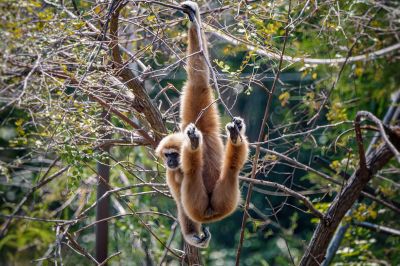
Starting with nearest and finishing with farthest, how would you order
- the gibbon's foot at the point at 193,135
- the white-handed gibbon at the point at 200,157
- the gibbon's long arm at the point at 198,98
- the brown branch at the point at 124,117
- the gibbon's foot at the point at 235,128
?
the gibbon's foot at the point at 235,128, the gibbon's foot at the point at 193,135, the white-handed gibbon at the point at 200,157, the brown branch at the point at 124,117, the gibbon's long arm at the point at 198,98

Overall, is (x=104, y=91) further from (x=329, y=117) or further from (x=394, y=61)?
(x=394, y=61)

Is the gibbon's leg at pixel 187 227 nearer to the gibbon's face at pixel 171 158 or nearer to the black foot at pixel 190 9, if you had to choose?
the gibbon's face at pixel 171 158

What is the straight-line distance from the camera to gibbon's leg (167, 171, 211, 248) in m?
5.26

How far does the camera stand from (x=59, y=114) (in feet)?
16.5

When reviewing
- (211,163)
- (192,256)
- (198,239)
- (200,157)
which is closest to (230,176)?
(200,157)

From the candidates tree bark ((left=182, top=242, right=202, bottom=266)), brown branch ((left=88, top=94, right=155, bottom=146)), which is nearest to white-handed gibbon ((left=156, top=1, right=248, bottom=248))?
tree bark ((left=182, top=242, right=202, bottom=266))

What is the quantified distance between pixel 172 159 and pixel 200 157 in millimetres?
304

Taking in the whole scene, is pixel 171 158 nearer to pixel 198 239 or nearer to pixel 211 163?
pixel 211 163

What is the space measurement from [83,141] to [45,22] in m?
1.09

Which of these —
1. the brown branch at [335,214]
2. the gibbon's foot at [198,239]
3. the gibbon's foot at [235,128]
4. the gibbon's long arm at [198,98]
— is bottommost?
the gibbon's foot at [198,239]

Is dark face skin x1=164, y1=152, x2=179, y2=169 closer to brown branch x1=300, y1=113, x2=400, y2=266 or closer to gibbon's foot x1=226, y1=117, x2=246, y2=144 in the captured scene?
gibbon's foot x1=226, y1=117, x2=246, y2=144

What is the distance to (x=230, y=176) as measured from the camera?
4.89 metres

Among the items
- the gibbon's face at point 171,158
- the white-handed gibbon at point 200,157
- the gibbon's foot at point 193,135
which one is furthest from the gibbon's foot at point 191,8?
the gibbon's face at point 171,158

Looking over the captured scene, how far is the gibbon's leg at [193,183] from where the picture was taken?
480 cm
